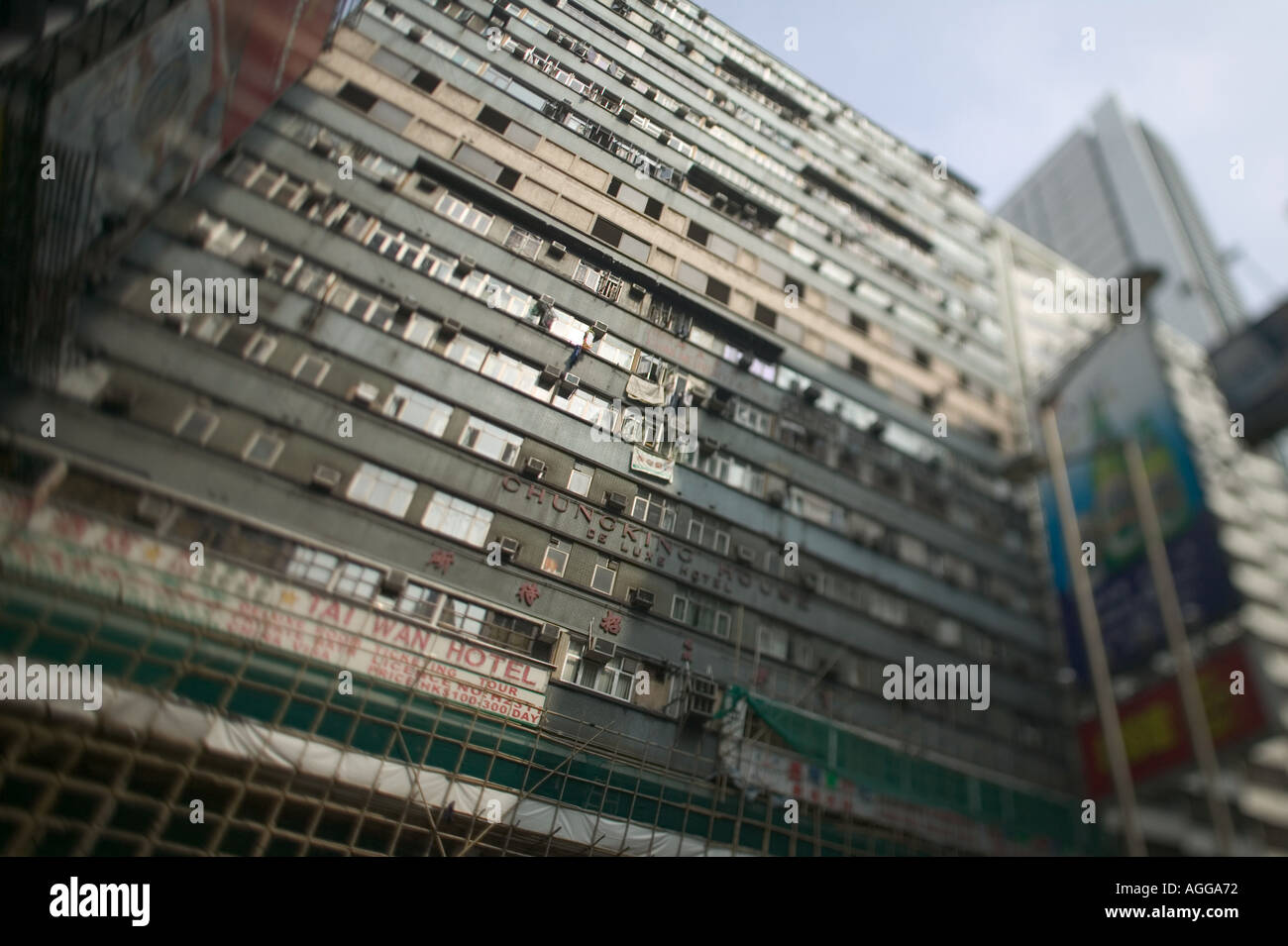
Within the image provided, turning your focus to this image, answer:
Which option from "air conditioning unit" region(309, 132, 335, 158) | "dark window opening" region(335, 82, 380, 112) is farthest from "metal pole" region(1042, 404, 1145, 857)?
"dark window opening" region(335, 82, 380, 112)

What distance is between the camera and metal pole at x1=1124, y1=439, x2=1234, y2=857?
12.1m

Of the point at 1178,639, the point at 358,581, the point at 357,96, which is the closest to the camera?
the point at 358,581

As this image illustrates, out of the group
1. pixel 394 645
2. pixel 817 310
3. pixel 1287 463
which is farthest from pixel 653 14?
pixel 1287 463

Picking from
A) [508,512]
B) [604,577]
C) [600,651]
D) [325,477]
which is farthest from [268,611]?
[604,577]

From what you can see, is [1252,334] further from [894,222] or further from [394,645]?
[394,645]

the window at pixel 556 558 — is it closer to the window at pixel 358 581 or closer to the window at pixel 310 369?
the window at pixel 358 581

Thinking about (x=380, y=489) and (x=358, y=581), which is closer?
(x=358, y=581)

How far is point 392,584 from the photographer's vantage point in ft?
38.5

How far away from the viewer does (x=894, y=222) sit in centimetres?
2820

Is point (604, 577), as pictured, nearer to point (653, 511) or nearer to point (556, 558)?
point (556, 558)

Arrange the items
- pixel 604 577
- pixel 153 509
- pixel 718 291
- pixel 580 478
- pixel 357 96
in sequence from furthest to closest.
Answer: pixel 718 291 → pixel 357 96 → pixel 580 478 → pixel 604 577 → pixel 153 509

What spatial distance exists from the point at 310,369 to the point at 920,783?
15497mm

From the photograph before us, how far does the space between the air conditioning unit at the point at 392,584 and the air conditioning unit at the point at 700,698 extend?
6.14 metres

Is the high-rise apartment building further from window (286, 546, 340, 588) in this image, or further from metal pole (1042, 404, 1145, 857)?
metal pole (1042, 404, 1145, 857)
